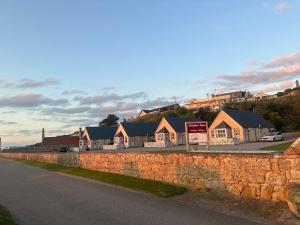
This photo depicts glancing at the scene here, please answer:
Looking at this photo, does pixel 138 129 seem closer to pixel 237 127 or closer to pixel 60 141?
pixel 237 127

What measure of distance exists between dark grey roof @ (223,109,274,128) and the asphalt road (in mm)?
49485

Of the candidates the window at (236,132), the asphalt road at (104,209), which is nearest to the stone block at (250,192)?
A: the asphalt road at (104,209)

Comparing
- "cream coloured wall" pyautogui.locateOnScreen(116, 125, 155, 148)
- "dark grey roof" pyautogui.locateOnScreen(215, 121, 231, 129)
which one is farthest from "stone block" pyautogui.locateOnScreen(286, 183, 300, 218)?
"cream coloured wall" pyautogui.locateOnScreen(116, 125, 155, 148)

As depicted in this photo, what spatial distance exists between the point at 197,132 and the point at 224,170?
7197 millimetres

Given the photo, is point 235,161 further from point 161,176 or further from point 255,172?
point 161,176

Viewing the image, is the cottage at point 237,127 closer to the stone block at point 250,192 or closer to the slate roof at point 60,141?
the stone block at point 250,192

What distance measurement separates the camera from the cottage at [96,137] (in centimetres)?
8706

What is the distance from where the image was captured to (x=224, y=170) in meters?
12.5

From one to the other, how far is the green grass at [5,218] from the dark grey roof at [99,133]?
247 ft

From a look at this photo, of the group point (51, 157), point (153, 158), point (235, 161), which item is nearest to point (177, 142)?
point (51, 157)

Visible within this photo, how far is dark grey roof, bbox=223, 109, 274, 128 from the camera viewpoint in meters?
63.3

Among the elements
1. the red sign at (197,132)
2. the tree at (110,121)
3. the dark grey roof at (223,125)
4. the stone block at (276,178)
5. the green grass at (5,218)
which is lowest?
the green grass at (5,218)

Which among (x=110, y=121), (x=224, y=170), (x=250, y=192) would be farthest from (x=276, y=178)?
(x=110, y=121)

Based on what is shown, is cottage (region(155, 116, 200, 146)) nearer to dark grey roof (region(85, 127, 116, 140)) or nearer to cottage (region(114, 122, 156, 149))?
cottage (region(114, 122, 156, 149))
